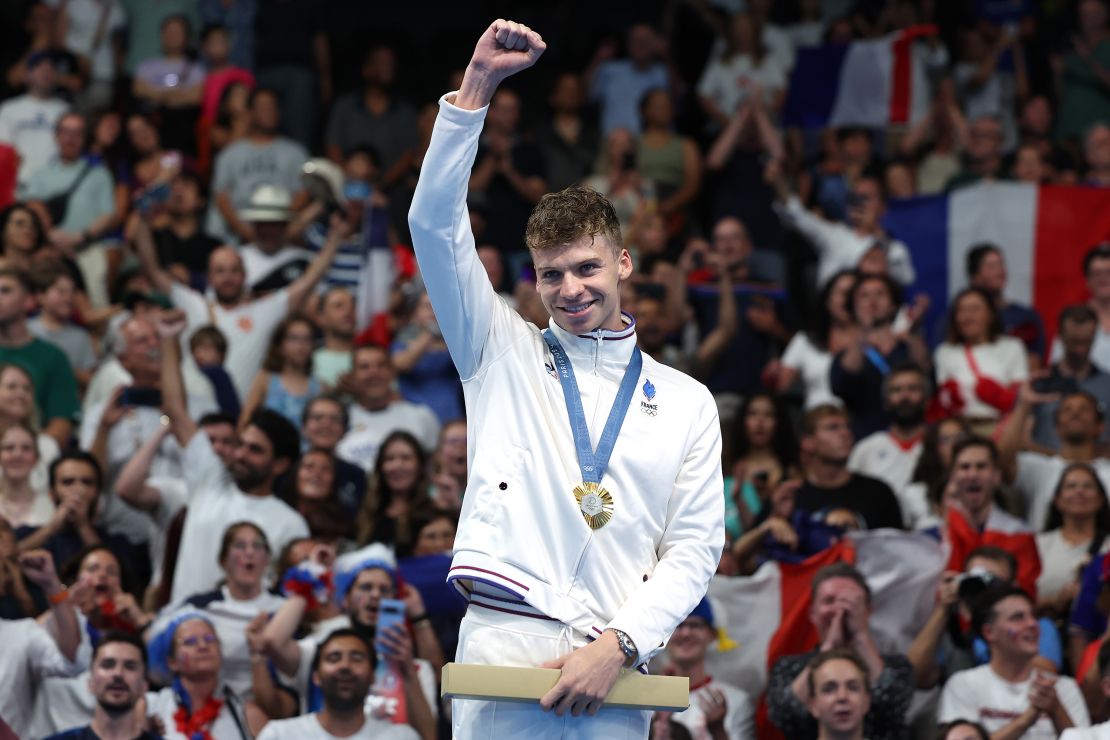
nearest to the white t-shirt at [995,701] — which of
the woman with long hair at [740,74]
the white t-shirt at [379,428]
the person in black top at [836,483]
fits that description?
the person in black top at [836,483]

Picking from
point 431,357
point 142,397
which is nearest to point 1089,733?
point 431,357

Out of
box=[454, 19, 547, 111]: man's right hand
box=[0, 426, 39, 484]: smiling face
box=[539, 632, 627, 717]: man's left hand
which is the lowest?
box=[539, 632, 627, 717]: man's left hand

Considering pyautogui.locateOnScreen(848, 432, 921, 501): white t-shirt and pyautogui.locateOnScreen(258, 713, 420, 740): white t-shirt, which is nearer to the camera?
pyautogui.locateOnScreen(258, 713, 420, 740): white t-shirt

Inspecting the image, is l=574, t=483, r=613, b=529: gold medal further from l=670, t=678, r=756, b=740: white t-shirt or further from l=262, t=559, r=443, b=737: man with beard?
l=670, t=678, r=756, b=740: white t-shirt

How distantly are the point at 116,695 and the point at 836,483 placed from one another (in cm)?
414

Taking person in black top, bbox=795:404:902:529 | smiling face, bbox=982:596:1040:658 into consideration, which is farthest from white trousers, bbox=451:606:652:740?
person in black top, bbox=795:404:902:529

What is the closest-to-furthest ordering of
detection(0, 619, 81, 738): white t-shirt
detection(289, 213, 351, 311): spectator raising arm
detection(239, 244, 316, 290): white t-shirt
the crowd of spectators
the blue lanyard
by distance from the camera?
the blue lanyard, detection(0, 619, 81, 738): white t-shirt, the crowd of spectators, detection(289, 213, 351, 311): spectator raising arm, detection(239, 244, 316, 290): white t-shirt

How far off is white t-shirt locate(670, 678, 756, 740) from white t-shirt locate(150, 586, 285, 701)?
213cm

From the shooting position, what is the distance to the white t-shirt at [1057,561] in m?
9.73

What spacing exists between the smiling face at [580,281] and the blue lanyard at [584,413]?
97mm

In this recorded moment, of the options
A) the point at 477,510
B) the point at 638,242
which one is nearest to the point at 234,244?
the point at 638,242

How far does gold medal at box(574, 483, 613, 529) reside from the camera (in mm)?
4848

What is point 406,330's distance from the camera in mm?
12492

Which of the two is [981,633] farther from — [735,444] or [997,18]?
[997,18]
